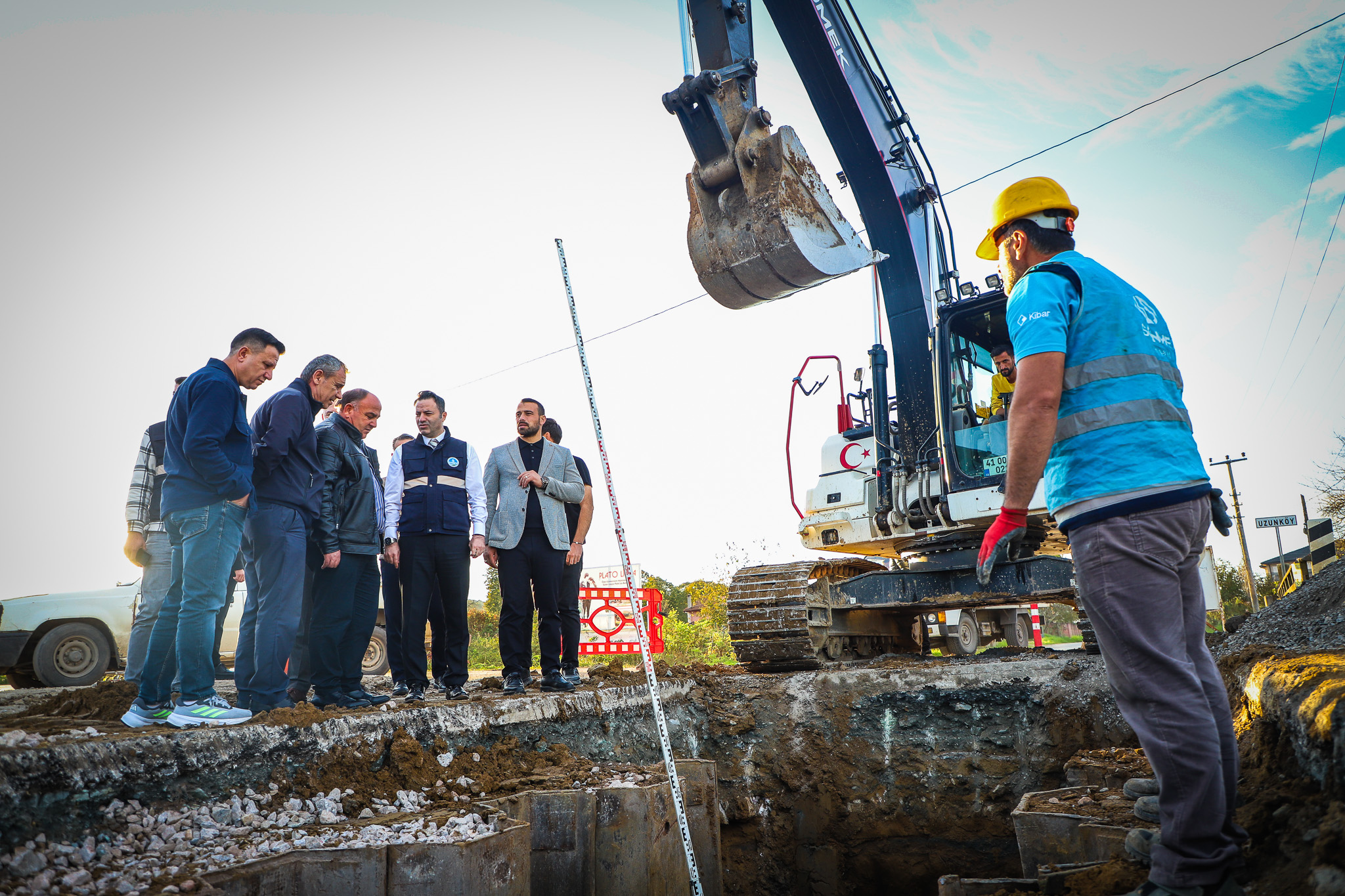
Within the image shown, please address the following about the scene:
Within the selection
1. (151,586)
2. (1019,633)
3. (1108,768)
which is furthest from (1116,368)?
(1019,633)

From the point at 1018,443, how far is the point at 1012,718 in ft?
11.6

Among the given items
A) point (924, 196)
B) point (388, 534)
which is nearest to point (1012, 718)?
point (388, 534)

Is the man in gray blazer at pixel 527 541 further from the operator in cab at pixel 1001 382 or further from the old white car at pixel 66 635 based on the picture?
the operator in cab at pixel 1001 382

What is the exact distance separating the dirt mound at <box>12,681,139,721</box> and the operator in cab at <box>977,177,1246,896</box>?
402 centimetres

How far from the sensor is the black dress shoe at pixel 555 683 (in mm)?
4785

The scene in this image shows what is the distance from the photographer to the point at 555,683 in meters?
4.83

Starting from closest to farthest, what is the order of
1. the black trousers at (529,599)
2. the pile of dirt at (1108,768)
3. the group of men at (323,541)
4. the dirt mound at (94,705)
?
the pile of dirt at (1108,768) < the group of men at (323,541) < the dirt mound at (94,705) < the black trousers at (529,599)

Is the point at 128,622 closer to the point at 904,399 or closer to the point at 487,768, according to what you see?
the point at 487,768

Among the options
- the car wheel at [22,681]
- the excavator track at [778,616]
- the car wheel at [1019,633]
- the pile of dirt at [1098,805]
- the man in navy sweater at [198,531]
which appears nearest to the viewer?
the pile of dirt at [1098,805]

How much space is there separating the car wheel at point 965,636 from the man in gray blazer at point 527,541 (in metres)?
7.42

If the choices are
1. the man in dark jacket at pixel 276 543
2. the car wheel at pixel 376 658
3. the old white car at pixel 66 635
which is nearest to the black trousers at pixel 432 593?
the man in dark jacket at pixel 276 543

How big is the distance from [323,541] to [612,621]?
29.4 ft

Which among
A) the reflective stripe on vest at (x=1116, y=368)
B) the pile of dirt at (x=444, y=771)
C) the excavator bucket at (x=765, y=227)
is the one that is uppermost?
the excavator bucket at (x=765, y=227)

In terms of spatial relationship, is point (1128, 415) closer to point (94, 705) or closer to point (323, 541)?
point (323, 541)
